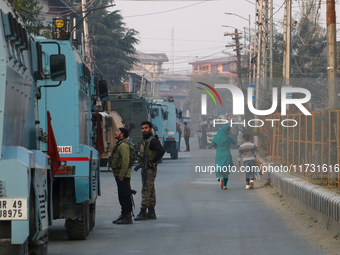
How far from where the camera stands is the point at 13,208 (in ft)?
17.0

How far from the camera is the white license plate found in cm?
515

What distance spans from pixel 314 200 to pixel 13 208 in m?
6.80

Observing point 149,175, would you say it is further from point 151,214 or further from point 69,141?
point 69,141

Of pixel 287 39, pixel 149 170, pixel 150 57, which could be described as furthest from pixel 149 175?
pixel 150 57

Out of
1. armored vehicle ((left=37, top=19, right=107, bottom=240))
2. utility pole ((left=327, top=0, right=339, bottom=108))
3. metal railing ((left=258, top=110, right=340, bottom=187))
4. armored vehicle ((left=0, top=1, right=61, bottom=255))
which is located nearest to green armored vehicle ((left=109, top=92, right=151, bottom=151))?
metal railing ((left=258, top=110, right=340, bottom=187))

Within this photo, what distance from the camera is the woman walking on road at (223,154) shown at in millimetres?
17172

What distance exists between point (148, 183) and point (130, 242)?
9.10 feet

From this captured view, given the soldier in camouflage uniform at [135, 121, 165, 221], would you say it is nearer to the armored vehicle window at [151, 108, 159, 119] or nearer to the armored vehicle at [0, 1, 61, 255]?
the armored vehicle at [0, 1, 61, 255]

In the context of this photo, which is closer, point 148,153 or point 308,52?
point 148,153

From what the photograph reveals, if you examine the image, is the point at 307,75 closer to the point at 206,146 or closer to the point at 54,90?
the point at 206,146

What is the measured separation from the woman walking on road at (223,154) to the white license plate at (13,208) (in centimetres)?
1217

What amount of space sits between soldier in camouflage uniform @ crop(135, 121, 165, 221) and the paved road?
29cm

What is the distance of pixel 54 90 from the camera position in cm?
891

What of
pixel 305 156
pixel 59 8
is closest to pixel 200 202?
pixel 305 156
